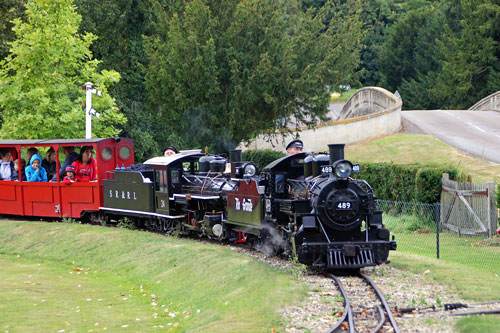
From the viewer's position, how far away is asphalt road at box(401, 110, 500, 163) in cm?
2944

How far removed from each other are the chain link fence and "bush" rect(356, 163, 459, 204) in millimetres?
779

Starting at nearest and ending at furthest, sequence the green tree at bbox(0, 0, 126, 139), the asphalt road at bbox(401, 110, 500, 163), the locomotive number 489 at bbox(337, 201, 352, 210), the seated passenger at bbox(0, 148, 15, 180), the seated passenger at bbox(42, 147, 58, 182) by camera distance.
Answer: the locomotive number 489 at bbox(337, 201, 352, 210) → the seated passenger at bbox(42, 147, 58, 182) → the green tree at bbox(0, 0, 126, 139) → the seated passenger at bbox(0, 148, 15, 180) → the asphalt road at bbox(401, 110, 500, 163)

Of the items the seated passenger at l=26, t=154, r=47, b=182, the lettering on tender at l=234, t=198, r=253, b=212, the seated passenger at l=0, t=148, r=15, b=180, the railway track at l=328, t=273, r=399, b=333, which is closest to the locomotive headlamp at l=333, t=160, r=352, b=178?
the railway track at l=328, t=273, r=399, b=333

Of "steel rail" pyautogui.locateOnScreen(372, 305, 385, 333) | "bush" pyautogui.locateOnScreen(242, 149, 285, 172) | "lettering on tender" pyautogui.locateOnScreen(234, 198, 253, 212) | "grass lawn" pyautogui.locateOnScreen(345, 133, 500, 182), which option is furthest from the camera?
"bush" pyautogui.locateOnScreen(242, 149, 285, 172)

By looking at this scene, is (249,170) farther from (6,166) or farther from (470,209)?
(6,166)

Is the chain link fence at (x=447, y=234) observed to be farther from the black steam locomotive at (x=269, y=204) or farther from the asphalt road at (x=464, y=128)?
the asphalt road at (x=464, y=128)

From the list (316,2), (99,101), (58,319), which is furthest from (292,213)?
(316,2)

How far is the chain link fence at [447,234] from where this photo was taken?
1503 cm

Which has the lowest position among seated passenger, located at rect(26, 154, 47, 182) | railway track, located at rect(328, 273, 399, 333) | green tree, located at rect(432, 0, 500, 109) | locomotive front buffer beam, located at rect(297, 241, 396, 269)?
railway track, located at rect(328, 273, 399, 333)

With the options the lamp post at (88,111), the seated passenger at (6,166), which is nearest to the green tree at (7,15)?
the seated passenger at (6,166)

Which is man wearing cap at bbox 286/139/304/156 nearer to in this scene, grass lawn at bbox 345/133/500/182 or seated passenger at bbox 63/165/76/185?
seated passenger at bbox 63/165/76/185

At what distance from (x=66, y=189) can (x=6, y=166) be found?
3.05 meters

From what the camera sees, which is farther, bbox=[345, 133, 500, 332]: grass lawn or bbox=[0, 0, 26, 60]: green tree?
bbox=[0, 0, 26, 60]: green tree

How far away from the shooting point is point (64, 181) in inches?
818
